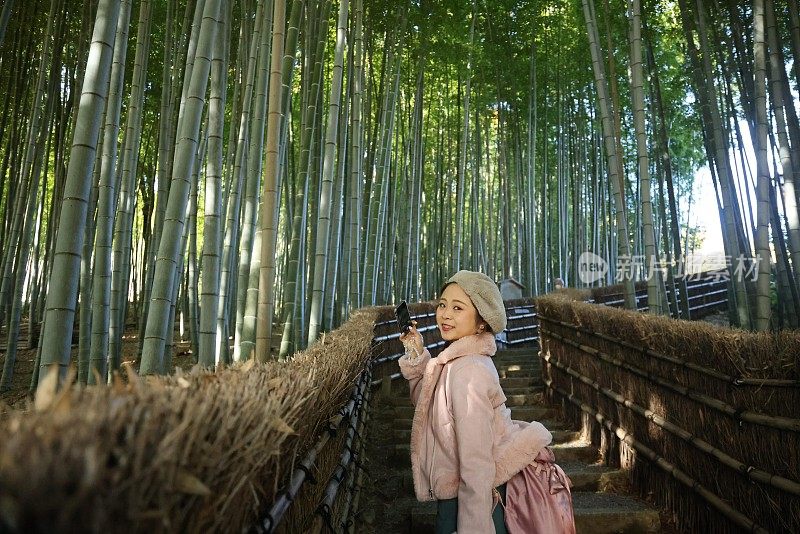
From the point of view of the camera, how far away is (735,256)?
601 centimetres

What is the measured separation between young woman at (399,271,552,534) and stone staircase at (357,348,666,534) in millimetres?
1051

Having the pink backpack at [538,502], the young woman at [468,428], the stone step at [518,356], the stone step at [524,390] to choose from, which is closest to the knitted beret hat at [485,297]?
the young woman at [468,428]

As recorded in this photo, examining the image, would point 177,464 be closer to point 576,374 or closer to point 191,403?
point 191,403

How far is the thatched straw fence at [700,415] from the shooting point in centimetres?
188

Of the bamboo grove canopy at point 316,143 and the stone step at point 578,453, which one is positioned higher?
the bamboo grove canopy at point 316,143

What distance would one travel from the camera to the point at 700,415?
91.9 inches

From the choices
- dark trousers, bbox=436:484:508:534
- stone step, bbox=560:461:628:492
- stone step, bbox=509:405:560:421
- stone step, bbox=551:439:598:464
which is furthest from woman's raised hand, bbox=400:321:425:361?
stone step, bbox=509:405:560:421

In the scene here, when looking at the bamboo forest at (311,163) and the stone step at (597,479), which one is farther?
the stone step at (597,479)

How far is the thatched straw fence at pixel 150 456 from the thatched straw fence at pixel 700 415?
1673 millimetres

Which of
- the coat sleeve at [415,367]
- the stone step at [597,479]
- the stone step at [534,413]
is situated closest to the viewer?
the coat sleeve at [415,367]

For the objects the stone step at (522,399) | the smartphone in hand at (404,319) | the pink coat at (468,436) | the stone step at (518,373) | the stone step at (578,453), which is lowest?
the stone step at (578,453)

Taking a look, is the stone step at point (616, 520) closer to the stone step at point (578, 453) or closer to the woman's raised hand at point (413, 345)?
the stone step at point (578, 453)

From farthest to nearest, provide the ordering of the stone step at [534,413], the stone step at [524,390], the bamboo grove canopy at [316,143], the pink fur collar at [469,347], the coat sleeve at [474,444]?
the stone step at [524,390] → the stone step at [534,413] → the bamboo grove canopy at [316,143] → the pink fur collar at [469,347] → the coat sleeve at [474,444]

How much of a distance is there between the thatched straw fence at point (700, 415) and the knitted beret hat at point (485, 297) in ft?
3.45
